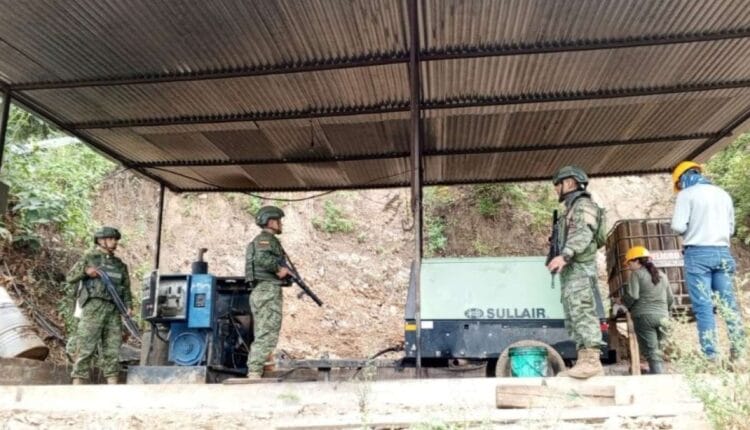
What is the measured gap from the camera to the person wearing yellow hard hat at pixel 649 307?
7.42 meters

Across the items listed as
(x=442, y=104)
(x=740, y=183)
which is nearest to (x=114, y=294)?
(x=442, y=104)

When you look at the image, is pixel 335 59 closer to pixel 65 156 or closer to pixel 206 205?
pixel 65 156

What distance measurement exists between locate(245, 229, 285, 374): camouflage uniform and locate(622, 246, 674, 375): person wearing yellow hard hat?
4128 mm

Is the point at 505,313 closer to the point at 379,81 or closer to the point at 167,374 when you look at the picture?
the point at 379,81

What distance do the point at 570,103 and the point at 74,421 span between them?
6.56 m

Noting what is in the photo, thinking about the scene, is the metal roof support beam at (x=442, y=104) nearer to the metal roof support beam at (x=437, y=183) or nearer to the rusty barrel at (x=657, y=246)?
the rusty barrel at (x=657, y=246)

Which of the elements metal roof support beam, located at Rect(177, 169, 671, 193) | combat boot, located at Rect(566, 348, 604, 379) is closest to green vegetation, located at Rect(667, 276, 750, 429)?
combat boot, located at Rect(566, 348, 604, 379)

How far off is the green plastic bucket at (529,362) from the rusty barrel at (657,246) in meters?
3.77

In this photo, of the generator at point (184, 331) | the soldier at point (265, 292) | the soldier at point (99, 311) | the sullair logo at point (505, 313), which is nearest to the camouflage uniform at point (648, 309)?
the sullair logo at point (505, 313)

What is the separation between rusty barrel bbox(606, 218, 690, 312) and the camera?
29.8ft

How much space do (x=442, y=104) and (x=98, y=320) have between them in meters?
4.96

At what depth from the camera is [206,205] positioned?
1564 cm

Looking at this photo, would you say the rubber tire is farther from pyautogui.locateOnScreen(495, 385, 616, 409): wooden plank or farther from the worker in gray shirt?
the worker in gray shirt

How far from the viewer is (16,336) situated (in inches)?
303
